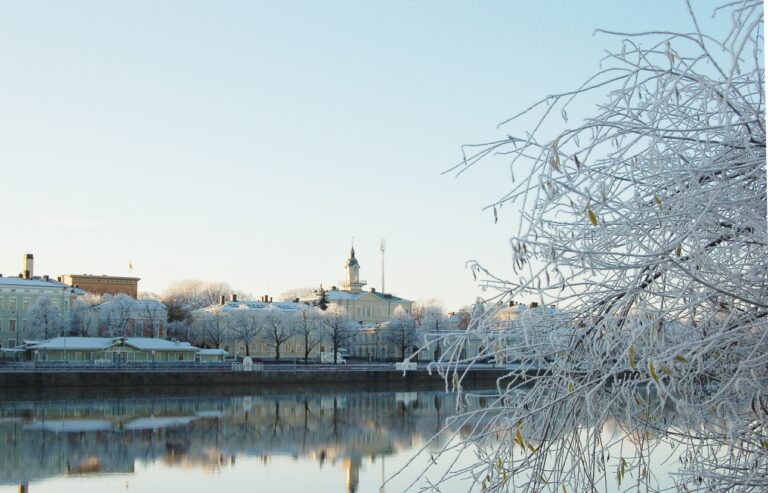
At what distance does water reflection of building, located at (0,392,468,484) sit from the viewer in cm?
2272

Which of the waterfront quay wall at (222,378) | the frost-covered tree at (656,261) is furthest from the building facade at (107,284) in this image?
the frost-covered tree at (656,261)

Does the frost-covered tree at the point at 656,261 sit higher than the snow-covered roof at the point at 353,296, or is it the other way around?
the snow-covered roof at the point at 353,296

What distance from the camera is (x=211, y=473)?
21.3 metres

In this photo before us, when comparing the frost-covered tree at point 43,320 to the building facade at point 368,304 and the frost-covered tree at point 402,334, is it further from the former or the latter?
the building facade at point 368,304

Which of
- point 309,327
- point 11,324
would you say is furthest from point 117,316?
point 309,327

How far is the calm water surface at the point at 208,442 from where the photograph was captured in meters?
20.3

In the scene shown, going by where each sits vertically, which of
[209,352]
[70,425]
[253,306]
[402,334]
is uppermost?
[253,306]

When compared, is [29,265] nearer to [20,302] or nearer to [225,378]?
[20,302]

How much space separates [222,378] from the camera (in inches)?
1741

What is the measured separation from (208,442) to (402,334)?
4094 cm

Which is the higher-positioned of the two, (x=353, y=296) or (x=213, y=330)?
(x=353, y=296)

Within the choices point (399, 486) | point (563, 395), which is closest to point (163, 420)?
point (399, 486)

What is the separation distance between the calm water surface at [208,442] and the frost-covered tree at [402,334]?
87.0ft

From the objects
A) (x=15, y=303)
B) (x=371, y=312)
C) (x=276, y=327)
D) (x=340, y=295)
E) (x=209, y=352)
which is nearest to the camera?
(x=209, y=352)
